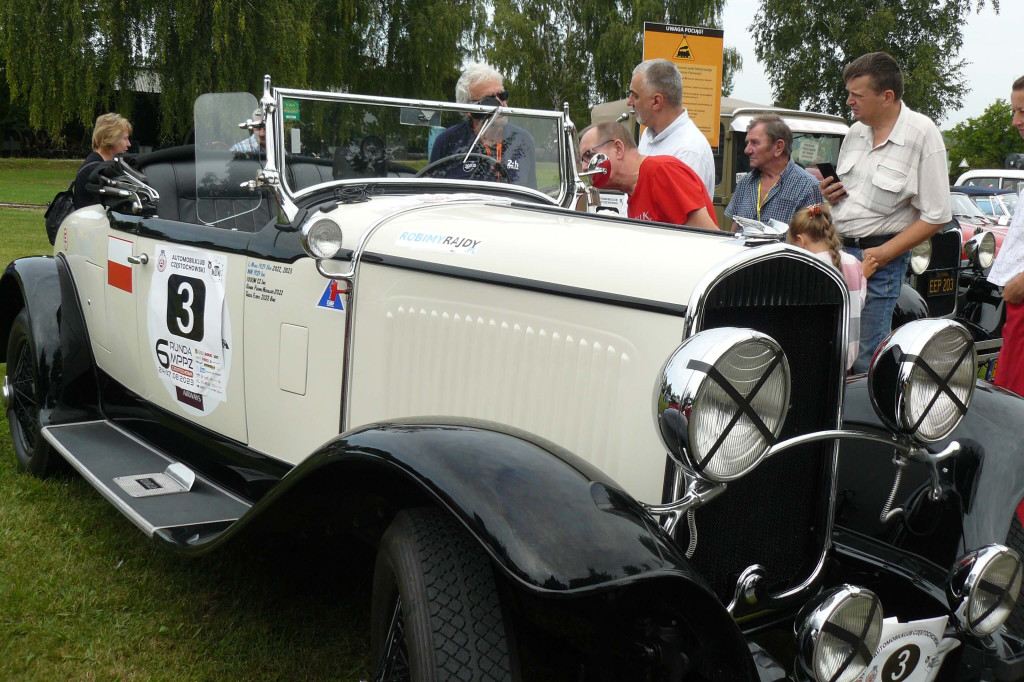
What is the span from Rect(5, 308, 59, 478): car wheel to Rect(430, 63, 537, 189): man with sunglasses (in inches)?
84.3

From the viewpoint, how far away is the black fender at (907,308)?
17.6ft

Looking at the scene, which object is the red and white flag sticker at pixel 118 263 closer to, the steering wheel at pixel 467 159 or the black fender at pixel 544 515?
the steering wheel at pixel 467 159

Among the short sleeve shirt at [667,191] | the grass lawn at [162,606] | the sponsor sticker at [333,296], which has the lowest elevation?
the grass lawn at [162,606]

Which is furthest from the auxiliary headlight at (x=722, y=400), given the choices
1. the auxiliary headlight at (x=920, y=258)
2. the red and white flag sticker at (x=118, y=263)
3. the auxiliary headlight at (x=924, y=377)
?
the auxiliary headlight at (x=920, y=258)

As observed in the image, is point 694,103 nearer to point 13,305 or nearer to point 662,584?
point 13,305

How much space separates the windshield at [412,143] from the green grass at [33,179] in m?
18.3

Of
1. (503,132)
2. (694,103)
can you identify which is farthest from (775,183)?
(694,103)

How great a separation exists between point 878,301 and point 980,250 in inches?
120

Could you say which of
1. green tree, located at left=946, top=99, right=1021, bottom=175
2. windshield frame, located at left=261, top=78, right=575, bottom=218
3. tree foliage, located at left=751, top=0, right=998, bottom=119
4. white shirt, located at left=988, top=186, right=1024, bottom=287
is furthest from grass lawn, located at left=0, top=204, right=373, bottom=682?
green tree, located at left=946, top=99, right=1021, bottom=175

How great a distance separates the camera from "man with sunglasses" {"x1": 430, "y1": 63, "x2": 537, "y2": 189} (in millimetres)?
3500

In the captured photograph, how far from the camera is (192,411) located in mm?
3502

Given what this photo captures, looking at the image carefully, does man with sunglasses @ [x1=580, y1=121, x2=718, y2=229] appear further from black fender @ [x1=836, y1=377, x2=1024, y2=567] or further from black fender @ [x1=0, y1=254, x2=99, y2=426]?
black fender @ [x1=0, y1=254, x2=99, y2=426]

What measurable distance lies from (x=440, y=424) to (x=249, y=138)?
6.68ft

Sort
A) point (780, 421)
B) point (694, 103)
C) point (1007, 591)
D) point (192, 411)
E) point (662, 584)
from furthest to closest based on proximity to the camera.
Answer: point (694, 103), point (192, 411), point (1007, 591), point (780, 421), point (662, 584)
